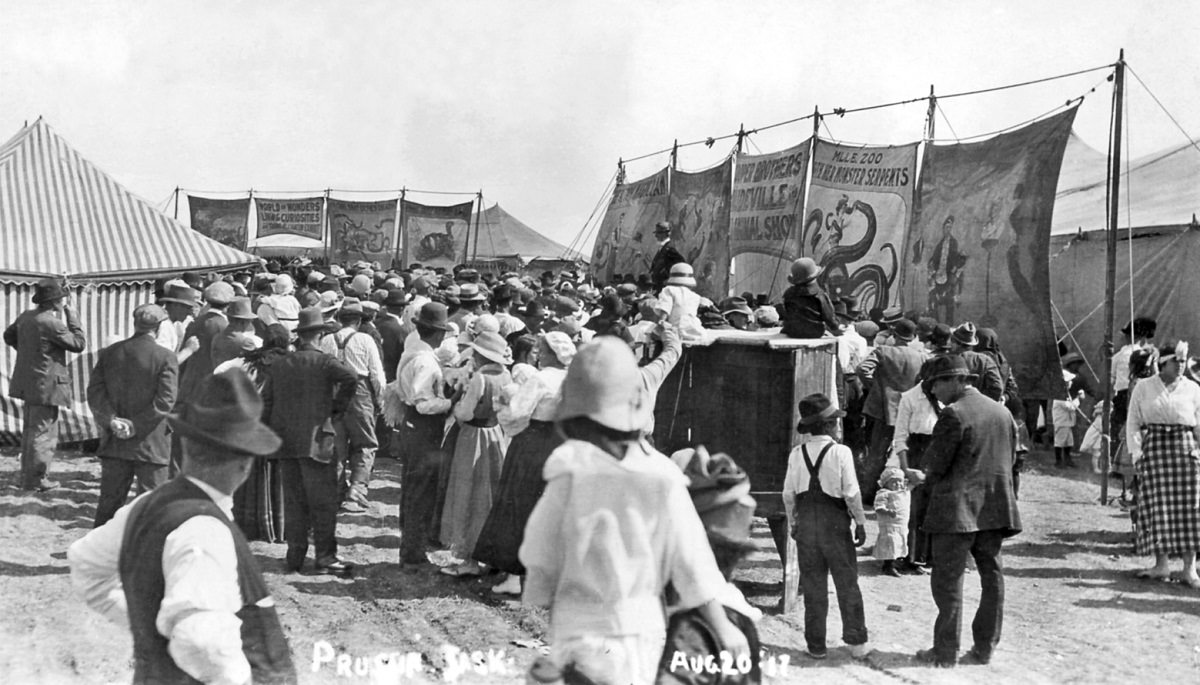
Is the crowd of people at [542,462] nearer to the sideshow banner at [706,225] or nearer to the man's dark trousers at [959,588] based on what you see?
the man's dark trousers at [959,588]

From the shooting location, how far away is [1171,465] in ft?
25.0

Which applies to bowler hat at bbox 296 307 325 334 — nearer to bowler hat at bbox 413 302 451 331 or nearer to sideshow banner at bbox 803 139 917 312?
bowler hat at bbox 413 302 451 331

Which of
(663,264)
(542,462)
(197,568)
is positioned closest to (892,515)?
(542,462)

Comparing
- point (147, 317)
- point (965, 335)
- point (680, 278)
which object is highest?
point (680, 278)

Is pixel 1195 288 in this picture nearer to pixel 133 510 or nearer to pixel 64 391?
pixel 64 391

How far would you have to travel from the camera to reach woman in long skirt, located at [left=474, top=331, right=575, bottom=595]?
6.28 m

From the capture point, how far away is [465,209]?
77.3ft

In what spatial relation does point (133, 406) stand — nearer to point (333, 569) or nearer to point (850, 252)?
point (333, 569)

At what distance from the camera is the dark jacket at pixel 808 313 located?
6.96 meters

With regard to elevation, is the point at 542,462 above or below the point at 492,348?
below

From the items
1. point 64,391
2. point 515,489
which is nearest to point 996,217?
point 515,489

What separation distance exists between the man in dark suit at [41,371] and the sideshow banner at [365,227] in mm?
15020

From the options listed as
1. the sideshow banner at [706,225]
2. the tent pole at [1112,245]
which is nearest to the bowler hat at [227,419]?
the tent pole at [1112,245]

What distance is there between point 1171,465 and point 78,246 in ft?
32.2
